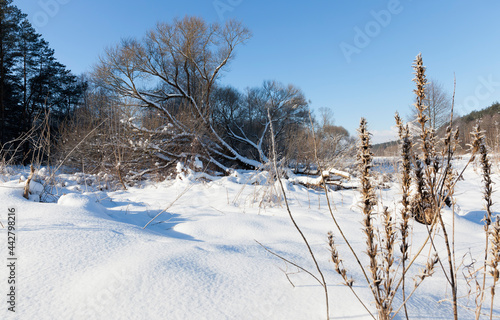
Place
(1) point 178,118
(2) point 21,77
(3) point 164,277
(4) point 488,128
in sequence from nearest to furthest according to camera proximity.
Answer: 1. (3) point 164,277
2. (1) point 178,118
3. (2) point 21,77
4. (4) point 488,128

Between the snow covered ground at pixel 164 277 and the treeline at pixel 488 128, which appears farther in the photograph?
the treeline at pixel 488 128

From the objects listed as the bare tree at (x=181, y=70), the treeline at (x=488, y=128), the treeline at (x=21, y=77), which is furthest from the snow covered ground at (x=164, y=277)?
the treeline at (x=21, y=77)

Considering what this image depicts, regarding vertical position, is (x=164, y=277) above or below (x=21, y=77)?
below

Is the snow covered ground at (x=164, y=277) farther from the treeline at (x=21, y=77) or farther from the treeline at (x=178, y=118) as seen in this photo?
the treeline at (x=21, y=77)

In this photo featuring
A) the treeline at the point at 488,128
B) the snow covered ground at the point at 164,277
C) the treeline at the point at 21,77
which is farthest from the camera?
the treeline at the point at 21,77

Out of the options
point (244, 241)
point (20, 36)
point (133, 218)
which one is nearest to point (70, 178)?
point (133, 218)

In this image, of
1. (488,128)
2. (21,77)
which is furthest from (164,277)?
(488,128)

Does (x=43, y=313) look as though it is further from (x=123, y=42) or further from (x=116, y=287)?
(x=123, y=42)

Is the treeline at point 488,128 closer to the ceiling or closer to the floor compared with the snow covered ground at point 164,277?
closer to the ceiling

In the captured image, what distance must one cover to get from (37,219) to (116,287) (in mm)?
1177

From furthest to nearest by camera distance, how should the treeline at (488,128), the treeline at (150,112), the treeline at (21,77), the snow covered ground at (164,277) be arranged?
the treeline at (21,77), the treeline at (150,112), the treeline at (488,128), the snow covered ground at (164,277)

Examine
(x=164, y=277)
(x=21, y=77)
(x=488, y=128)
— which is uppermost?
(x=21, y=77)

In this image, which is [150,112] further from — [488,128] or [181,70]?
[488,128]

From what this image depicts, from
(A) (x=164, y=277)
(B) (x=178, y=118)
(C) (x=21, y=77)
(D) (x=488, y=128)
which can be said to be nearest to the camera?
(A) (x=164, y=277)
